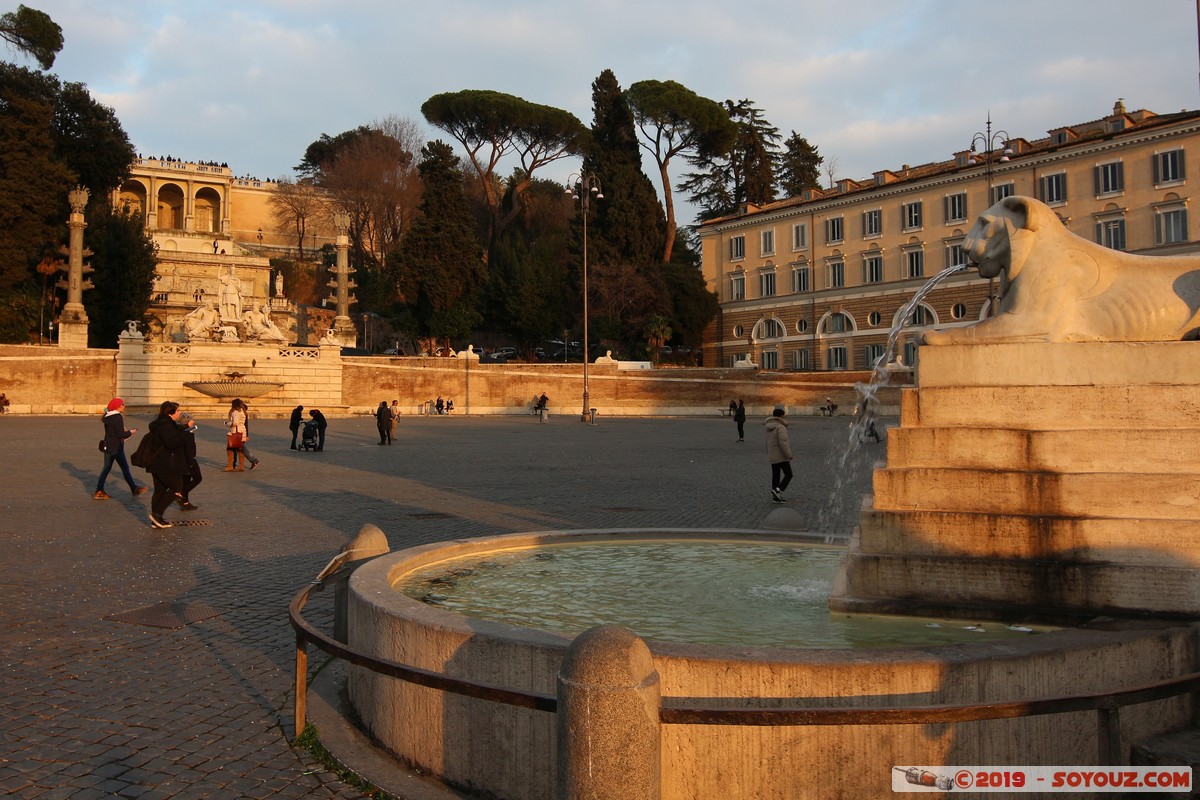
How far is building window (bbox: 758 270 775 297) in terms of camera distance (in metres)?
54.9

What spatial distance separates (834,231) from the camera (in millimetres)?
51938

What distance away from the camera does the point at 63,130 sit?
46.9m

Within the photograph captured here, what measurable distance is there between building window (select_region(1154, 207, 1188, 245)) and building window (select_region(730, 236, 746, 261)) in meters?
22.4

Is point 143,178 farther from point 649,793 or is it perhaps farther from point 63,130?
point 649,793

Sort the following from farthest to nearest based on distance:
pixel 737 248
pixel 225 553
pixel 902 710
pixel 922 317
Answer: pixel 737 248 < pixel 922 317 < pixel 225 553 < pixel 902 710

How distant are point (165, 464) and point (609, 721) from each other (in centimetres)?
923

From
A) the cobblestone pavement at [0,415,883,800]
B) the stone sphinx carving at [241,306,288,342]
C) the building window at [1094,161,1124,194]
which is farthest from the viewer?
the stone sphinx carving at [241,306,288,342]

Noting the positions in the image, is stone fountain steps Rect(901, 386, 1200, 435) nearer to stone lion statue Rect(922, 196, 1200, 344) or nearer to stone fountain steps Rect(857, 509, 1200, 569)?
stone lion statue Rect(922, 196, 1200, 344)

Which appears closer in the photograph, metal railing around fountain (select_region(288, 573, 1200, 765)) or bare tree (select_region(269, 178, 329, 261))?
metal railing around fountain (select_region(288, 573, 1200, 765))

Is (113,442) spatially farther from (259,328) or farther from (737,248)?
(737,248)

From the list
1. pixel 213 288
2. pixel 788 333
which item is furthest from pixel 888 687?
pixel 788 333

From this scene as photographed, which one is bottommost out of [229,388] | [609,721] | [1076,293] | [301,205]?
[609,721]

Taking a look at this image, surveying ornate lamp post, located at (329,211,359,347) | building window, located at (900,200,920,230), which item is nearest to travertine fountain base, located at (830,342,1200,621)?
ornate lamp post, located at (329,211,359,347)

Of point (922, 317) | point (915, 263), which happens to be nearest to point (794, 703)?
point (915, 263)
